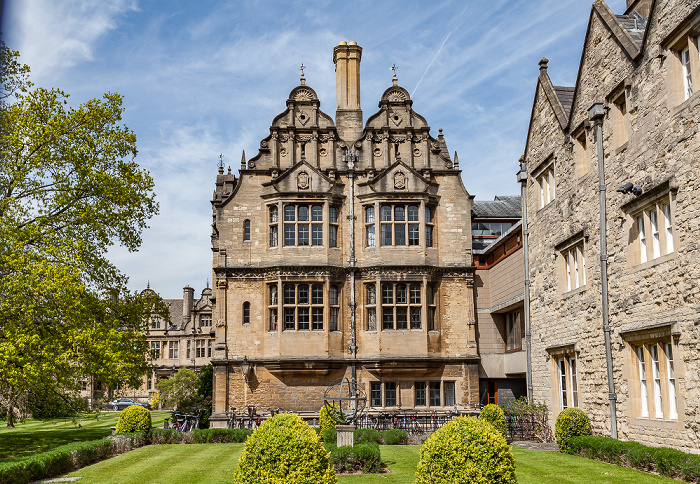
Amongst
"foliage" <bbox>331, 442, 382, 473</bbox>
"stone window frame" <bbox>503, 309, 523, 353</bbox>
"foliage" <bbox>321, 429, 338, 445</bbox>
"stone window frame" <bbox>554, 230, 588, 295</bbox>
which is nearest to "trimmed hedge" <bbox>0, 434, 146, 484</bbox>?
"foliage" <bbox>321, 429, 338, 445</bbox>

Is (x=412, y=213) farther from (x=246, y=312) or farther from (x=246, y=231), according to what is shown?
(x=246, y=312)

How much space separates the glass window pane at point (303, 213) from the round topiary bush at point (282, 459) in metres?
22.0

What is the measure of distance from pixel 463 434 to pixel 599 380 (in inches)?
389

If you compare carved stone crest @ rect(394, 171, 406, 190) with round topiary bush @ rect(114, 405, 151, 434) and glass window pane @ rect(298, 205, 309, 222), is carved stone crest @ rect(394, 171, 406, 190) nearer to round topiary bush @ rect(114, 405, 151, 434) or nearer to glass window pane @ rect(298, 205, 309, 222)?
glass window pane @ rect(298, 205, 309, 222)

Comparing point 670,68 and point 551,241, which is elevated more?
point 670,68

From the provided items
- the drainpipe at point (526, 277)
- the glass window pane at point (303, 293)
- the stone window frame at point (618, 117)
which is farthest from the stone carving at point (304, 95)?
the stone window frame at point (618, 117)

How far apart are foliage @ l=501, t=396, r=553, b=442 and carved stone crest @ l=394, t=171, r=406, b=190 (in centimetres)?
1242

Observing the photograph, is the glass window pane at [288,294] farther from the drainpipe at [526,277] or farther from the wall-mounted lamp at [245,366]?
the drainpipe at [526,277]

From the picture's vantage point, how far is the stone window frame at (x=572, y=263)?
2042cm

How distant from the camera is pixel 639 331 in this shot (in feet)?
53.5

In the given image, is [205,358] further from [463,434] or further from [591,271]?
[463,434]

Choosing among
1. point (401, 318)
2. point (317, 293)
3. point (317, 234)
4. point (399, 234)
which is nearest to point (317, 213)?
point (317, 234)

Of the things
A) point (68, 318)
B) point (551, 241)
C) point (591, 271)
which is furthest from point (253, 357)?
point (591, 271)

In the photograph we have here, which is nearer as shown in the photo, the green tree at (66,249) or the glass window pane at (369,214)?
the green tree at (66,249)
